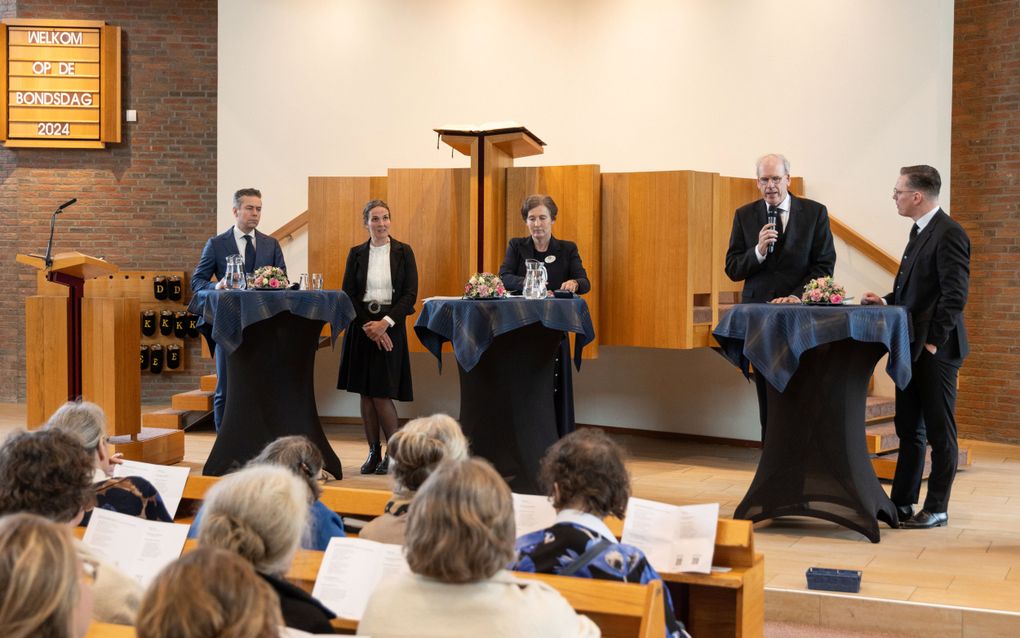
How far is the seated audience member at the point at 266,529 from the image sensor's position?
1973 mm

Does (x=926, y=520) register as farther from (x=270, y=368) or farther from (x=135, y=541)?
(x=135, y=541)

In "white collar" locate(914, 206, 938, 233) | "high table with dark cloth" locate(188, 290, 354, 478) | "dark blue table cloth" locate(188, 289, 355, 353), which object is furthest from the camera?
"high table with dark cloth" locate(188, 290, 354, 478)

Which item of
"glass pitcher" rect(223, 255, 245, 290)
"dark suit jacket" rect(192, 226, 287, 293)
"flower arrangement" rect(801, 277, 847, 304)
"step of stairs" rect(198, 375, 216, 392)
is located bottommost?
"step of stairs" rect(198, 375, 216, 392)

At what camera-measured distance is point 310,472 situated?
9.62ft

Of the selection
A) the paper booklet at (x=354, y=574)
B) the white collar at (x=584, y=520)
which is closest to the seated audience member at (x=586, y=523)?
the white collar at (x=584, y=520)

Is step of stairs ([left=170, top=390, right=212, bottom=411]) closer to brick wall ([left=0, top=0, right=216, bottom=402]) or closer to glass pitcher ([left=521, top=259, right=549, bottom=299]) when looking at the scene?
brick wall ([left=0, top=0, right=216, bottom=402])

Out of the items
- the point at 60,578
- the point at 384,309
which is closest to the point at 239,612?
the point at 60,578

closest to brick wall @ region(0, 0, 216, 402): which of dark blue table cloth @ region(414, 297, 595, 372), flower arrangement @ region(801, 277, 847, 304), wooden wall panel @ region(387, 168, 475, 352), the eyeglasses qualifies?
wooden wall panel @ region(387, 168, 475, 352)

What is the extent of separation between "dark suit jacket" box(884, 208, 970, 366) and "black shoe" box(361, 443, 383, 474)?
297cm

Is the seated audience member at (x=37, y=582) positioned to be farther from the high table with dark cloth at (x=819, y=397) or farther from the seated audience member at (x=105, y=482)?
the high table with dark cloth at (x=819, y=397)

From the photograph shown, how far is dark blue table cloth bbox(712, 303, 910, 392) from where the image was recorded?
455 centimetres

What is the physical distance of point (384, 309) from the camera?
20.6 feet

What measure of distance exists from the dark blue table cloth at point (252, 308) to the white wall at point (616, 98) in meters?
2.14

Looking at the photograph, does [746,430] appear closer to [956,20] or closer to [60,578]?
[956,20]
